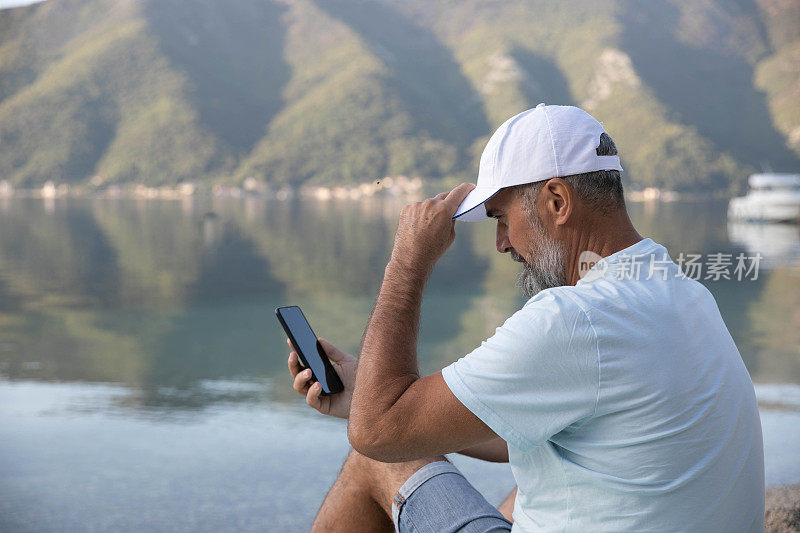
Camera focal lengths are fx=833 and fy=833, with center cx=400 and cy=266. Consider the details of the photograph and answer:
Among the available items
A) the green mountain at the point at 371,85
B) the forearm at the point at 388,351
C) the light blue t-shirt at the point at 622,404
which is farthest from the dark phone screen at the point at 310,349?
the green mountain at the point at 371,85

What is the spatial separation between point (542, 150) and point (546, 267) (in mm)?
220

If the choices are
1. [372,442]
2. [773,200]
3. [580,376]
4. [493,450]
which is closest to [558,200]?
[580,376]

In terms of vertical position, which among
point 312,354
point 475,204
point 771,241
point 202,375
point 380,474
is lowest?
point 771,241

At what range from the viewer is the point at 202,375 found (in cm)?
637

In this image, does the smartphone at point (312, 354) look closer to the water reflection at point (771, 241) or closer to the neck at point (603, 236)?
the neck at point (603, 236)

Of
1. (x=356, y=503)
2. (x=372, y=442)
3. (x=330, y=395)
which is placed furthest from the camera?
(x=330, y=395)

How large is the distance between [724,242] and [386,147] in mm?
69192

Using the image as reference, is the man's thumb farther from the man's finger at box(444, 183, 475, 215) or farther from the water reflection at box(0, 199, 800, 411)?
the water reflection at box(0, 199, 800, 411)

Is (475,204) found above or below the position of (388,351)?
above

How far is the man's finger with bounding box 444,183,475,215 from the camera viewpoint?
5.55ft

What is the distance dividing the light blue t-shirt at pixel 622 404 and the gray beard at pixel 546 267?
16cm

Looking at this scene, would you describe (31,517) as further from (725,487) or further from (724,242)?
(724,242)

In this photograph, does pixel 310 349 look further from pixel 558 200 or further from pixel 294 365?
pixel 558 200

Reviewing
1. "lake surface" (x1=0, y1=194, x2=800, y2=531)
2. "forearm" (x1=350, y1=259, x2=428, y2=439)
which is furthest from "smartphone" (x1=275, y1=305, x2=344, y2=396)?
"lake surface" (x1=0, y1=194, x2=800, y2=531)
